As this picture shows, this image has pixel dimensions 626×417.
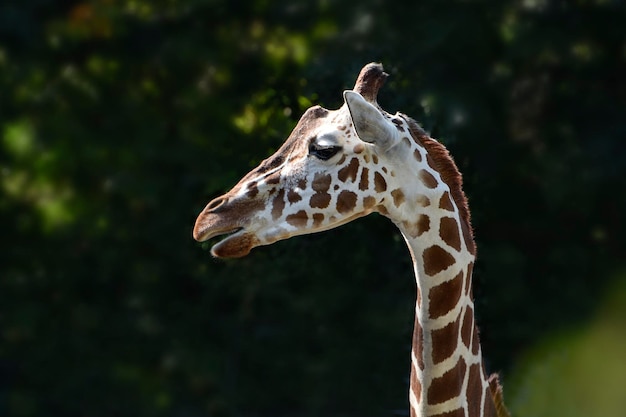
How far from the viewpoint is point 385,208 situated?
131 inches

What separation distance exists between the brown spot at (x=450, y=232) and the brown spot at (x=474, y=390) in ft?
1.28

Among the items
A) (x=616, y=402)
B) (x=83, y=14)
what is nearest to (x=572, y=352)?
(x=616, y=402)

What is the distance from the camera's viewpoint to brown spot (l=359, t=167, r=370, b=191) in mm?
3268

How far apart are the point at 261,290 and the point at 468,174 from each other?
1.70m

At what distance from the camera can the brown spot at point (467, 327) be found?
11.1 feet

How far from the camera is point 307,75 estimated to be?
709cm

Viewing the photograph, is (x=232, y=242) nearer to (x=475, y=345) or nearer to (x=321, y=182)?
(x=321, y=182)

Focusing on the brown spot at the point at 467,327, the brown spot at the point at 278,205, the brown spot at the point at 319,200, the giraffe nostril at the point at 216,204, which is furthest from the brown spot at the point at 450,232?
the giraffe nostril at the point at 216,204

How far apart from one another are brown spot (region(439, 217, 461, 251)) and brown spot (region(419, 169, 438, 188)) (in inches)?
4.1

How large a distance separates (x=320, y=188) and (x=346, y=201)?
0.28 ft

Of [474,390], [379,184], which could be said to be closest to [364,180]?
[379,184]

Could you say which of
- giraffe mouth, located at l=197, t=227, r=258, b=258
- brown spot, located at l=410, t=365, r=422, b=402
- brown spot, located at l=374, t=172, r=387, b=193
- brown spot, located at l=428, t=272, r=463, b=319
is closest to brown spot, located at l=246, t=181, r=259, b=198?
giraffe mouth, located at l=197, t=227, r=258, b=258

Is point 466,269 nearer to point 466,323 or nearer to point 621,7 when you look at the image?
point 466,323

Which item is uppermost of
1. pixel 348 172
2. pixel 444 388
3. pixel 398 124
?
pixel 398 124
